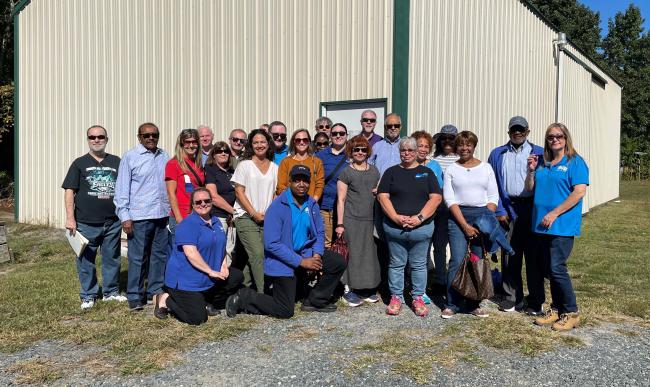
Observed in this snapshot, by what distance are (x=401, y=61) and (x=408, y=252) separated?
3591 mm

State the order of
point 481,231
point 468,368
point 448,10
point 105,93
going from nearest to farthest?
point 468,368 → point 481,231 → point 448,10 → point 105,93

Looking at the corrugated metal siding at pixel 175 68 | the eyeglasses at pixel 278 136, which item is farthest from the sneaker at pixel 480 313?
the corrugated metal siding at pixel 175 68

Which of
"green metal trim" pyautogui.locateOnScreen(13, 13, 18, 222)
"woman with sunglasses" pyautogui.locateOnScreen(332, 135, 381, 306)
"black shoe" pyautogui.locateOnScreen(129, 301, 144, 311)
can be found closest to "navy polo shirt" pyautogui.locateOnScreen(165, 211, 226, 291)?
"black shoe" pyautogui.locateOnScreen(129, 301, 144, 311)

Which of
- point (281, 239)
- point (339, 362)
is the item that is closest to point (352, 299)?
point (281, 239)

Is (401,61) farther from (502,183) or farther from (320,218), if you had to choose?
(320,218)

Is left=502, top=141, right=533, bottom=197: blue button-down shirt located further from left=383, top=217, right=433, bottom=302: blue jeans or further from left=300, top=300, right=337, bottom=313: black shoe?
left=300, top=300, right=337, bottom=313: black shoe

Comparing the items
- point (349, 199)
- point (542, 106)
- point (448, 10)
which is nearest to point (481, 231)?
point (349, 199)

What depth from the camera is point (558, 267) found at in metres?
4.58

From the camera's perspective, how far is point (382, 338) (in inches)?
175

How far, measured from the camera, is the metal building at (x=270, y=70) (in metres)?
8.05

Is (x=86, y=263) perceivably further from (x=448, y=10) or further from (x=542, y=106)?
(x=542, y=106)

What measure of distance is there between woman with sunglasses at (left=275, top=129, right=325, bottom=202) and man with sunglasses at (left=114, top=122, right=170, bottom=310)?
3.69 ft

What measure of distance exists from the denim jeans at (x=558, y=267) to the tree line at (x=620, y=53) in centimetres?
1730

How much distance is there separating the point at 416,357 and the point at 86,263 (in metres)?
3.32
